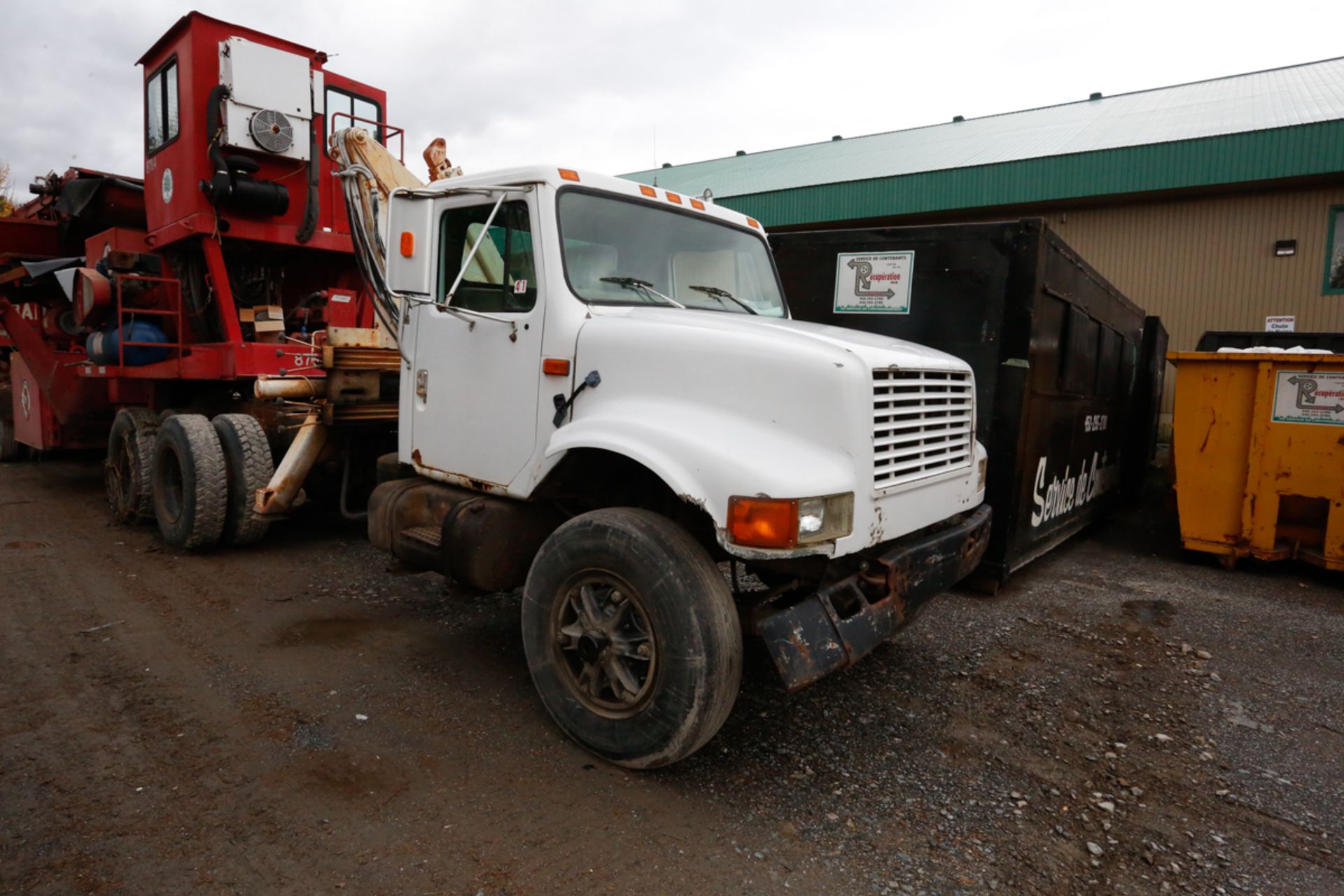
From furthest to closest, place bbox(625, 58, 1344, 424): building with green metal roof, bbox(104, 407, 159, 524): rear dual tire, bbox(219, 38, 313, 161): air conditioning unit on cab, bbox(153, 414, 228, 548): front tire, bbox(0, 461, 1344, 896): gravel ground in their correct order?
bbox(625, 58, 1344, 424): building with green metal roof
bbox(104, 407, 159, 524): rear dual tire
bbox(219, 38, 313, 161): air conditioning unit on cab
bbox(153, 414, 228, 548): front tire
bbox(0, 461, 1344, 896): gravel ground

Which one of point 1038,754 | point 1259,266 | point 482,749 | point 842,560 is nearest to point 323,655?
point 482,749

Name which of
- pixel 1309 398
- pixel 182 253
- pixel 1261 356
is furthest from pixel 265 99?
pixel 1309 398

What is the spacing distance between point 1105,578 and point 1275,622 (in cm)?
119

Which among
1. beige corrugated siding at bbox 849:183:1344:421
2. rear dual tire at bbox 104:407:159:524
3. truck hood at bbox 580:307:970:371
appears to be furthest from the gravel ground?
beige corrugated siding at bbox 849:183:1344:421

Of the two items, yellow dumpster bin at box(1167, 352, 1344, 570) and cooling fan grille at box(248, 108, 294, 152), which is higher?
cooling fan grille at box(248, 108, 294, 152)

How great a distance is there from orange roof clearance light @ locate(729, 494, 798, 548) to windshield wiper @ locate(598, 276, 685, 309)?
132 centimetres

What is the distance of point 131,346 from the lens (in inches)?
275

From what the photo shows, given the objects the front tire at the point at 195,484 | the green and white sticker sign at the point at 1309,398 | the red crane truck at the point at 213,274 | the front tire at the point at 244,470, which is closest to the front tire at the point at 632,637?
the red crane truck at the point at 213,274

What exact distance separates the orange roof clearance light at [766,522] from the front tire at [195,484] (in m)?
4.73

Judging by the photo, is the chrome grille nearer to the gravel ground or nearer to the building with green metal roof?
the gravel ground

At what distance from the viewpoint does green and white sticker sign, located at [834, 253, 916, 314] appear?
5.62 meters

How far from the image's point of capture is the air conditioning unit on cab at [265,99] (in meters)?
6.46

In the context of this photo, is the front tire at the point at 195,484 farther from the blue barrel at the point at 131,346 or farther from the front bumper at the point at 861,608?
the front bumper at the point at 861,608

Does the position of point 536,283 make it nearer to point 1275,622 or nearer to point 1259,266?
point 1275,622
